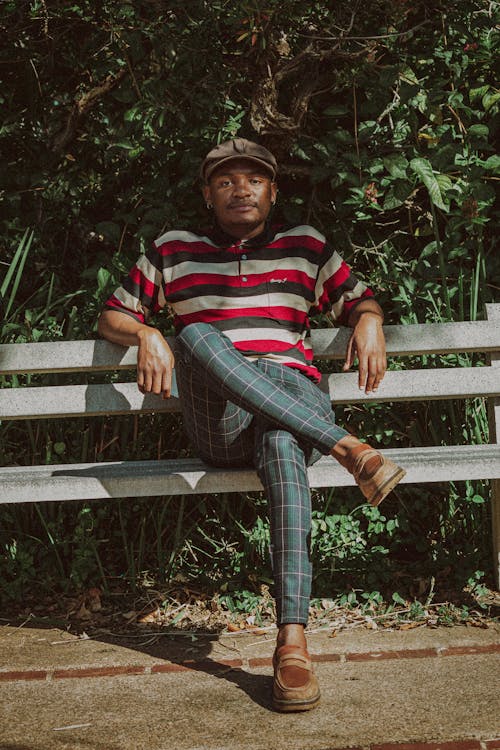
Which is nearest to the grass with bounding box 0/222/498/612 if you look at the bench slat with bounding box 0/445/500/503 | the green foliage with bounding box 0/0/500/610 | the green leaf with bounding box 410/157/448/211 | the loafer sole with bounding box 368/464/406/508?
the green foliage with bounding box 0/0/500/610

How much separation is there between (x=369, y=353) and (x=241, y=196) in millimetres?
758

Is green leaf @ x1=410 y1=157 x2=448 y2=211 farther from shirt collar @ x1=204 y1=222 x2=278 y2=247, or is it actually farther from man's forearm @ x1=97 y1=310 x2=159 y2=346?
man's forearm @ x1=97 y1=310 x2=159 y2=346

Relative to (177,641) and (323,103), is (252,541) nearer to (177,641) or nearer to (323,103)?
(177,641)

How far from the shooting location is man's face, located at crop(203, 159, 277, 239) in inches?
131

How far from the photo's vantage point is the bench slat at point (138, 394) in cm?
337

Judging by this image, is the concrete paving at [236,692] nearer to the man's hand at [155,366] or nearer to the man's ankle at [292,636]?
the man's ankle at [292,636]

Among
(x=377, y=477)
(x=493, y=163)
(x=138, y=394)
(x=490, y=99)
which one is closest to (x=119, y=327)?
(x=138, y=394)

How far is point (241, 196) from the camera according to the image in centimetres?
334

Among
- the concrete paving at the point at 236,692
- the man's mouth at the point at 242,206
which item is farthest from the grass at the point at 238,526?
the man's mouth at the point at 242,206

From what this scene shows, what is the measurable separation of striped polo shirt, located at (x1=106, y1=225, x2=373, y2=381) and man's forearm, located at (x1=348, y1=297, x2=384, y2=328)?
0.11 feet

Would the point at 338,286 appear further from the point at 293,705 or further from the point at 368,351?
the point at 293,705

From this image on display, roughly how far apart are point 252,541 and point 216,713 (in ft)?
3.60

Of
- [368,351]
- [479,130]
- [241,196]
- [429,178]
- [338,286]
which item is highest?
[479,130]

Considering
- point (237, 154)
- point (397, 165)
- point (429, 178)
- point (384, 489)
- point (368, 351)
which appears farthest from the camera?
point (397, 165)
